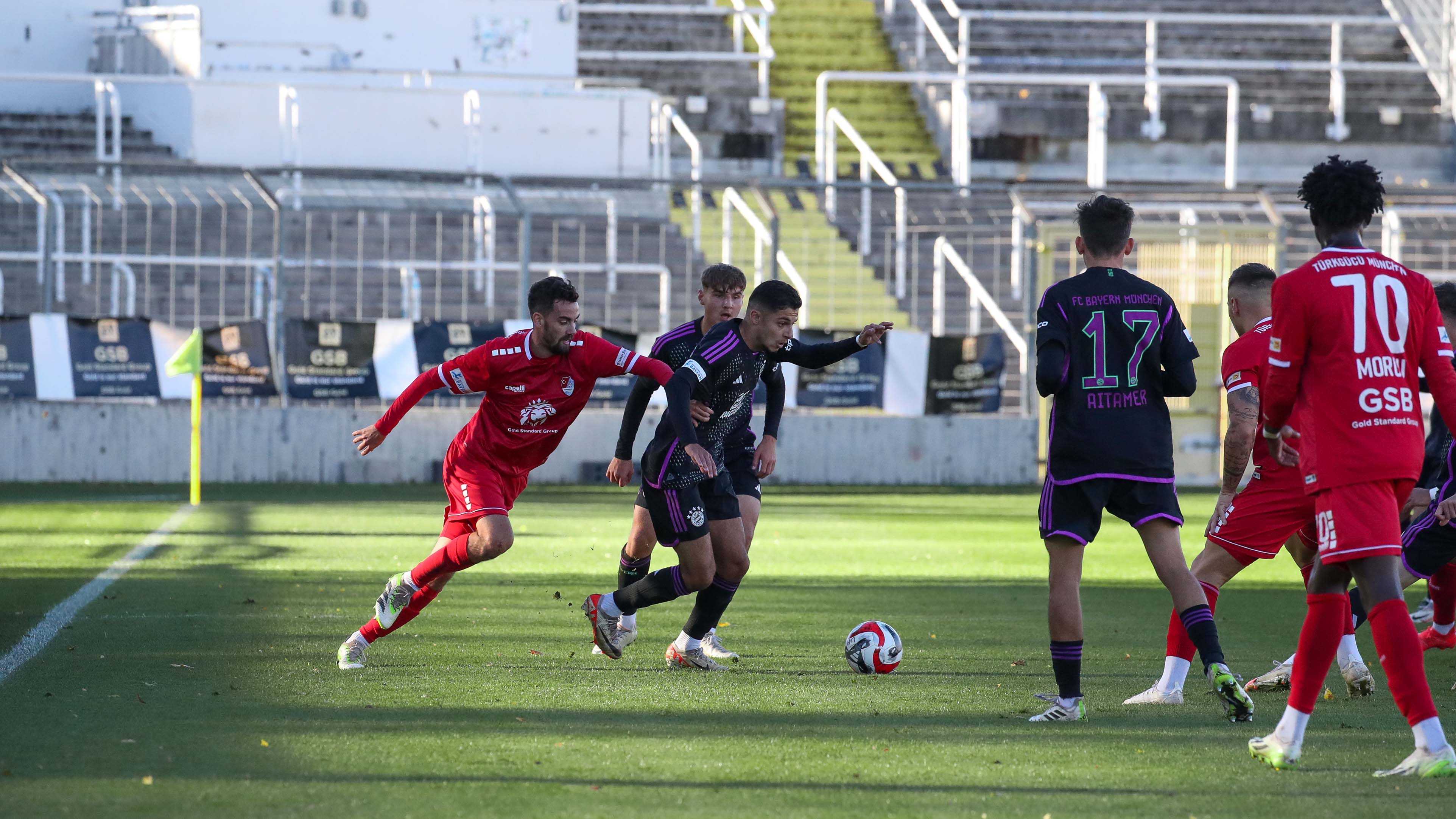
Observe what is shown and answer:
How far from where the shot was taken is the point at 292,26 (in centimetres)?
2848

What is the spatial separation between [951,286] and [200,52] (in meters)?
12.1

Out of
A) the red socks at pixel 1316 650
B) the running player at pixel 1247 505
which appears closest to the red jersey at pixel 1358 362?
the red socks at pixel 1316 650

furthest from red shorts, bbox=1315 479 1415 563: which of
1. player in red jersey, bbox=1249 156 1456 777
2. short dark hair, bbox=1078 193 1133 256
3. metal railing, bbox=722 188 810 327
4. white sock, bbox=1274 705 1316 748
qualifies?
metal railing, bbox=722 188 810 327

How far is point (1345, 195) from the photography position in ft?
16.9

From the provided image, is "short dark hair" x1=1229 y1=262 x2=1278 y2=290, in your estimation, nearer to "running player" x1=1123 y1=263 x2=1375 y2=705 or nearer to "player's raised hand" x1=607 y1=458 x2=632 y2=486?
"running player" x1=1123 y1=263 x2=1375 y2=705

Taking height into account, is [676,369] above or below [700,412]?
above

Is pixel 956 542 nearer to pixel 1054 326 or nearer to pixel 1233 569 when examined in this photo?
pixel 1233 569

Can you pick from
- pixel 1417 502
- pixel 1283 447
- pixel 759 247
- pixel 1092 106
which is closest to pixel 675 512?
pixel 1283 447

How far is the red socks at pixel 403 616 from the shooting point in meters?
7.08

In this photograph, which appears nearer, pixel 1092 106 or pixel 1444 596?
pixel 1444 596

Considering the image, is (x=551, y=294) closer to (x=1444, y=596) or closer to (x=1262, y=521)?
(x=1262, y=521)

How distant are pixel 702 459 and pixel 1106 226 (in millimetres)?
1782

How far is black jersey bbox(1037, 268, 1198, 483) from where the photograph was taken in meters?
5.92

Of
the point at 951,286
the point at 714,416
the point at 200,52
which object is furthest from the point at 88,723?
the point at 200,52
